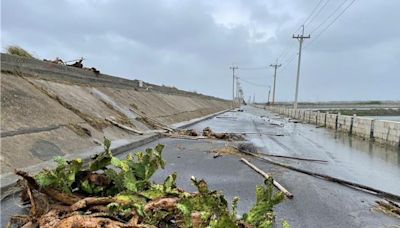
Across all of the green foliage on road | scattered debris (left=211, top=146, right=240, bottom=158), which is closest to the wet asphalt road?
scattered debris (left=211, top=146, right=240, bottom=158)

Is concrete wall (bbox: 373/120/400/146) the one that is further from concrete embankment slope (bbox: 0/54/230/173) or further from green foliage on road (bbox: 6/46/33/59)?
green foliage on road (bbox: 6/46/33/59)

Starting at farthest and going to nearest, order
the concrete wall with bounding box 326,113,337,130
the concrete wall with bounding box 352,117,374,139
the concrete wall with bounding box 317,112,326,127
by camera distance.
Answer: the concrete wall with bounding box 317,112,326,127, the concrete wall with bounding box 326,113,337,130, the concrete wall with bounding box 352,117,374,139

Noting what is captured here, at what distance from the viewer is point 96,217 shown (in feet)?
15.1

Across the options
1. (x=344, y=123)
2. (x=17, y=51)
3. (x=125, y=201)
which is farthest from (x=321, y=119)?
(x=125, y=201)

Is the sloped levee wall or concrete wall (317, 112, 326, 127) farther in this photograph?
concrete wall (317, 112, 326, 127)

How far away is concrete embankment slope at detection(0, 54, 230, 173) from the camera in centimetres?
959

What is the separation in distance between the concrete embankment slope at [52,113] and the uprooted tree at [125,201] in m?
2.79

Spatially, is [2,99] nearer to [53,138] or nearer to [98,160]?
[53,138]

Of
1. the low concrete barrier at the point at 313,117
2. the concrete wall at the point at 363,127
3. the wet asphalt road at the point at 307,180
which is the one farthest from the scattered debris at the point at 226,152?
the low concrete barrier at the point at 313,117

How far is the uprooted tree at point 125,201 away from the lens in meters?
4.58

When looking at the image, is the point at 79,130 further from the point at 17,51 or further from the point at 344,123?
the point at 344,123

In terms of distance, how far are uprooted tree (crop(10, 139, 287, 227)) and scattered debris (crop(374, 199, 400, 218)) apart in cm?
297

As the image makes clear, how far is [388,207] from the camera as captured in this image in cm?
728

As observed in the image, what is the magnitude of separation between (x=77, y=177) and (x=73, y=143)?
612 cm
